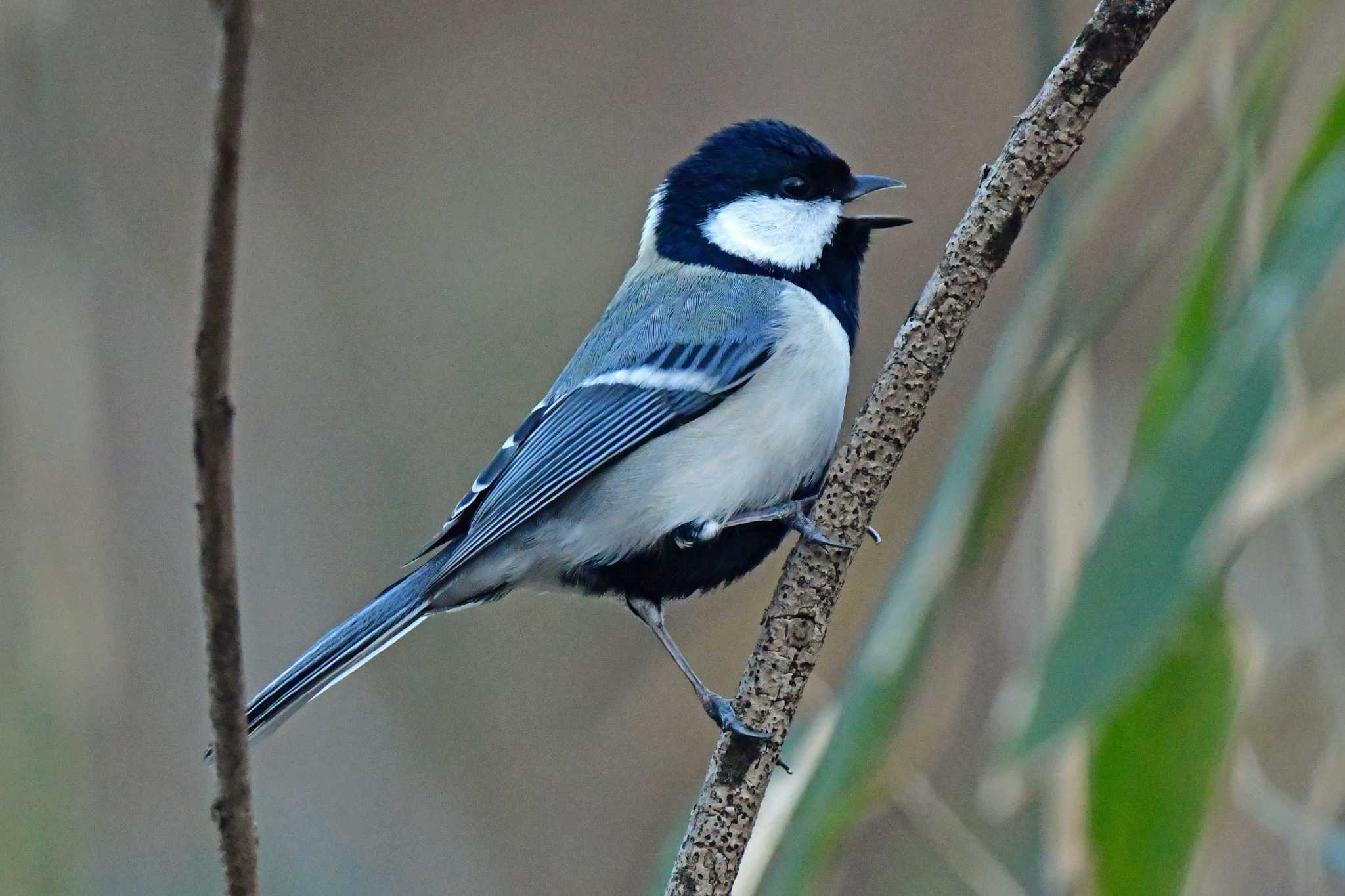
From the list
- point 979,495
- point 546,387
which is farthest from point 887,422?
point 546,387

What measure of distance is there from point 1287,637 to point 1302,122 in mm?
562

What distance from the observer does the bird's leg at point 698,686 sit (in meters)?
1.13

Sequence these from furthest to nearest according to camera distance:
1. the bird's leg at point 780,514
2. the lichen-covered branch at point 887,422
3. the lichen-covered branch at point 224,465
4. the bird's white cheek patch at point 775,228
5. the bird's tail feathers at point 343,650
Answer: the bird's white cheek patch at point 775,228 → the bird's leg at point 780,514 → the bird's tail feathers at point 343,650 → the lichen-covered branch at point 887,422 → the lichen-covered branch at point 224,465

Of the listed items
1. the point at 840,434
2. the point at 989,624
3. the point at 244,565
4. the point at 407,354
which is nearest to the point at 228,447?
the point at 840,434

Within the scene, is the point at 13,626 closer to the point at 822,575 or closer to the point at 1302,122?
the point at 822,575

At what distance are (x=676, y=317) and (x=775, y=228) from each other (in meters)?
0.25

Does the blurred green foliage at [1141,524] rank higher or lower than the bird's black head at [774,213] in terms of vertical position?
lower

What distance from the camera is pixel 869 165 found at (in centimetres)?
322

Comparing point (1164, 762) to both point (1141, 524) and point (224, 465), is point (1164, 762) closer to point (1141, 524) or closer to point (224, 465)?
point (1141, 524)

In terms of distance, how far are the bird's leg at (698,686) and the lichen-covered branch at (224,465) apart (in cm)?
43

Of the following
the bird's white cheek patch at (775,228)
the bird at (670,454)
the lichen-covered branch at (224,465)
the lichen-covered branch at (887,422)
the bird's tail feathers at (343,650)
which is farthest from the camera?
the bird's white cheek patch at (775,228)

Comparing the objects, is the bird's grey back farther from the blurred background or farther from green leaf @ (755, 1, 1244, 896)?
green leaf @ (755, 1, 1244, 896)

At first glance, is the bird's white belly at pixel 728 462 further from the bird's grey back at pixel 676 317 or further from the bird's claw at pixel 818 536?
the bird's claw at pixel 818 536

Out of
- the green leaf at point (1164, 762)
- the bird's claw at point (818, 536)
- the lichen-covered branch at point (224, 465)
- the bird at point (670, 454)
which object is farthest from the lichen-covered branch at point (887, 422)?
the bird at point (670, 454)
